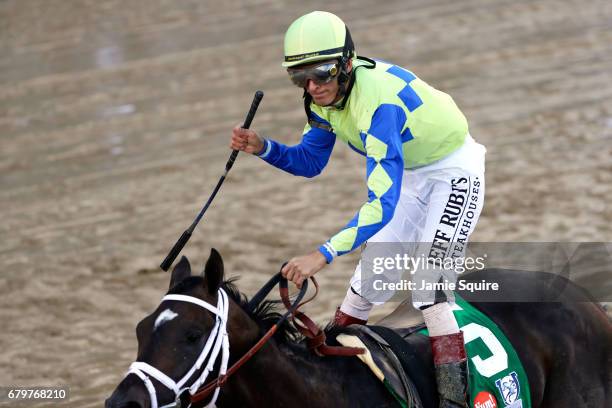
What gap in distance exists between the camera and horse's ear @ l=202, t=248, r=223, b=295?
11.3 feet

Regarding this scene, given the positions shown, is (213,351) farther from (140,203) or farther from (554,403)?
(140,203)

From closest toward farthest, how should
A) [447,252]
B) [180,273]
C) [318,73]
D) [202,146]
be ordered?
1. [180,273]
2. [318,73]
3. [447,252]
4. [202,146]

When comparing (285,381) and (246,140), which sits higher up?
(246,140)

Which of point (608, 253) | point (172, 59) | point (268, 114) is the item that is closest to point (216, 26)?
point (172, 59)

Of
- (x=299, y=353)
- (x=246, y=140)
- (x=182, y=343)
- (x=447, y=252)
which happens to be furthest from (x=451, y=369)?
(x=246, y=140)

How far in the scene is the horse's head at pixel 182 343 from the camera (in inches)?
128

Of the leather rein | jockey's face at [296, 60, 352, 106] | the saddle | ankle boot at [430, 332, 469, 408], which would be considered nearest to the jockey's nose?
jockey's face at [296, 60, 352, 106]

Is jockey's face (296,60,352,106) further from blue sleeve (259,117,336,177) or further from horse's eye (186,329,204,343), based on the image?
horse's eye (186,329,204,343)

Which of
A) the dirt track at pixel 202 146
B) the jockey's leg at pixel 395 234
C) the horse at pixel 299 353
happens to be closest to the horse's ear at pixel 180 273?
the horse at pixel 299 353

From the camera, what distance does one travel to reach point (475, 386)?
405 cm

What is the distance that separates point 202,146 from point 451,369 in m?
7.20

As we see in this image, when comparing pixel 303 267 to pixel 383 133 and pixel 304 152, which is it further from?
pixel 304 152

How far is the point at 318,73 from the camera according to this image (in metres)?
3.81

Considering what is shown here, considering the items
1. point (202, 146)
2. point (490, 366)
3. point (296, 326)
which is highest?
point (296, 326)
